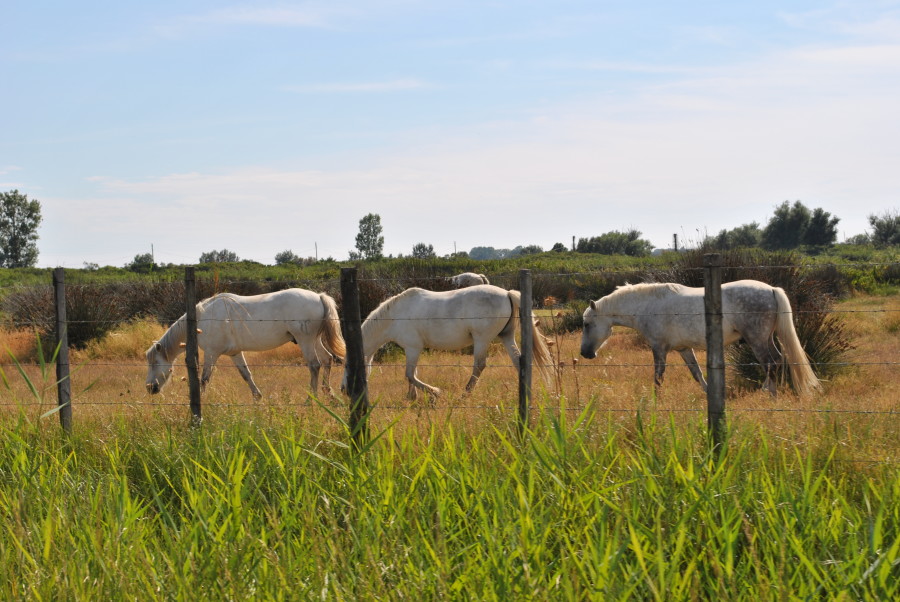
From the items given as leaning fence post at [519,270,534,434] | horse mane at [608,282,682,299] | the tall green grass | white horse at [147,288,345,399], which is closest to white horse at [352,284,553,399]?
white horse at [147,288,345,399]

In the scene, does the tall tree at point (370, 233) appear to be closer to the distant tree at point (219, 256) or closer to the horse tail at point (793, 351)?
the distant tree at point (219, 256)

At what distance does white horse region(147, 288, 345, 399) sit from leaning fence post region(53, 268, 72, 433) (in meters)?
4.04

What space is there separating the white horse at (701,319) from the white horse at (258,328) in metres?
3.78

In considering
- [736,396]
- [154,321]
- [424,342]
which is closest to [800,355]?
[736,396]

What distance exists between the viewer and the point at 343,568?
129 inches

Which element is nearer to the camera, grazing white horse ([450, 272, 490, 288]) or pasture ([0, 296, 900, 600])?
pasture ([0, 296, 900, 600])

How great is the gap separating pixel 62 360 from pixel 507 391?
12.2 ft

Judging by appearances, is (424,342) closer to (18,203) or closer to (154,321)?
(154,321)

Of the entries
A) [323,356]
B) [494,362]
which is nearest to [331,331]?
[323,356]

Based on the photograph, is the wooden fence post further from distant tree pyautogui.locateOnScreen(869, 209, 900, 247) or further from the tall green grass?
distant tree pyautogui.locateOnScreen(869, 209, 900, 247)

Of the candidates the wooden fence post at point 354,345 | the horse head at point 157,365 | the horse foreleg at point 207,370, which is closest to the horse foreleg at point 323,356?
the horse foreleg at point 207,370

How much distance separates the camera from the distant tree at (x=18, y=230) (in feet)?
255

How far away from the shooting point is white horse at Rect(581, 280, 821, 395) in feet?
28.8

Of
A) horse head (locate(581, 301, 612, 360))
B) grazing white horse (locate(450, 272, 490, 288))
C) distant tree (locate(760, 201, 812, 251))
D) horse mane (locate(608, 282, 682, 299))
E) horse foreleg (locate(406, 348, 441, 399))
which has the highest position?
distant tree (locate(760, 201, 812, 251))
